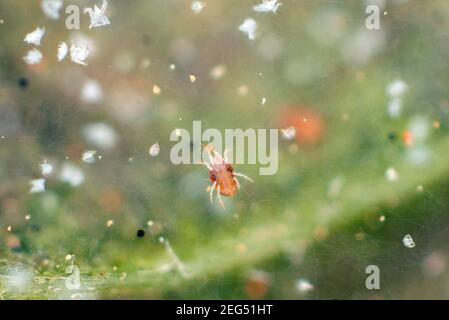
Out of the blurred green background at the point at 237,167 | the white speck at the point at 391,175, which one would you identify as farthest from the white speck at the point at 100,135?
the white speck at the point at 391,175

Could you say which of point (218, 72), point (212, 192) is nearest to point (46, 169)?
point (212, 192)

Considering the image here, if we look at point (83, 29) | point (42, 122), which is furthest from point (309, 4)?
point (42, 122)

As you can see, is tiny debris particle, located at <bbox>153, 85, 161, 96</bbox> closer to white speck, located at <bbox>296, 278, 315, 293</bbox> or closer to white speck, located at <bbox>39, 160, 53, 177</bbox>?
white speck, located at <bbox>39, 160, 53, 177</bbox>

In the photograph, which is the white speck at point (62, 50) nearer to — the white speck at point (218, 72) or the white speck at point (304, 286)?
the white speck at point (218, 72)

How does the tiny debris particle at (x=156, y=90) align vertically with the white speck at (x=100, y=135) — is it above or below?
above

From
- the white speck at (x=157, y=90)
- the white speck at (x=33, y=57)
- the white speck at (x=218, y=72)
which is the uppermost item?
the white speck at (x=33, y=57)
